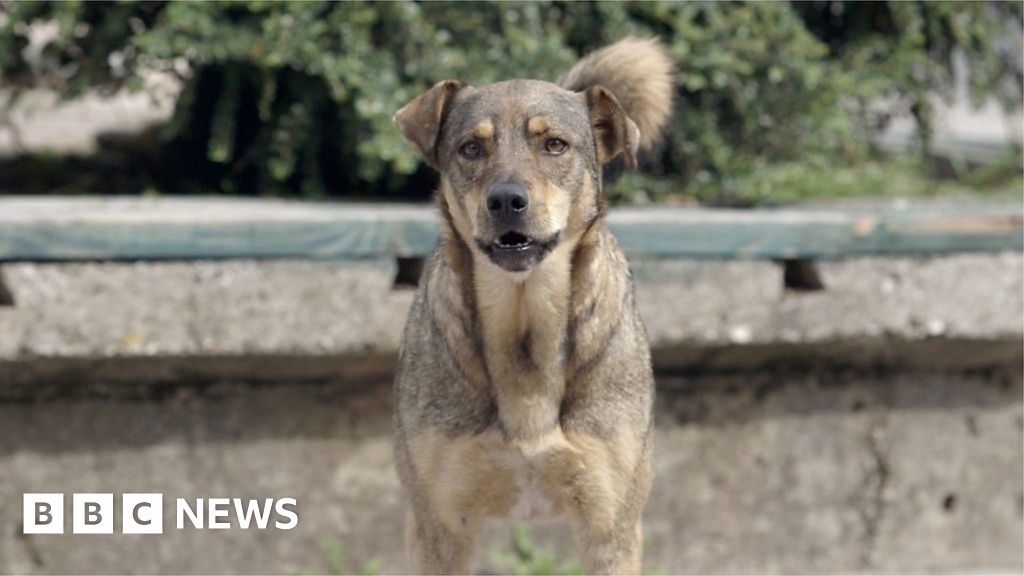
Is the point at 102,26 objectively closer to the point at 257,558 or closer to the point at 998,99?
the point at 257,558

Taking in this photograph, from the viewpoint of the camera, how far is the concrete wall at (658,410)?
525 cm

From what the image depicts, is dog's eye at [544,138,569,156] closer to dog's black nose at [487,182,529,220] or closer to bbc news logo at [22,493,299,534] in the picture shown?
dog's black nose at [487,182,529,220]

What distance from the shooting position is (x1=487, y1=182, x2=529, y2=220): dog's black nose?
12.1 ft

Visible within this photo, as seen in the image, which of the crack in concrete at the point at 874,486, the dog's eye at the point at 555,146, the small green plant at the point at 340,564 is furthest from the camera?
the crack in concrete at the point at 874,486

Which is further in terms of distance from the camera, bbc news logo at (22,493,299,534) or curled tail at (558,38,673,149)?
bbc news logo at (22,493,299,534)

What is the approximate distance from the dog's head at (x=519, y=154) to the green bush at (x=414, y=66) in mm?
1274

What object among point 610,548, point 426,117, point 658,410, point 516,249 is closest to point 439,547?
point 610,548

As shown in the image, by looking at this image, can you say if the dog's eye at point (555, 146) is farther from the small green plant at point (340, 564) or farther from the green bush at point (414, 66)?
the small green plant at point (340, 564)

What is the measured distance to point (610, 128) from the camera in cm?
416

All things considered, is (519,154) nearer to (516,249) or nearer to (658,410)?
(516,249)

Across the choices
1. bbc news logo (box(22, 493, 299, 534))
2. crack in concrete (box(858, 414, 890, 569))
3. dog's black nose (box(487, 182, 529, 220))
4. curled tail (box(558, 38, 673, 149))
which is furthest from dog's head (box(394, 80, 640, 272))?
crack in concrete (box(858, 414, 890, 569))

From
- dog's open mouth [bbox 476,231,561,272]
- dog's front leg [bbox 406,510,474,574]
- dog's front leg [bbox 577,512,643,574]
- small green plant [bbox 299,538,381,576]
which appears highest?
dog's open mouth [bbox 476,231,561,272]

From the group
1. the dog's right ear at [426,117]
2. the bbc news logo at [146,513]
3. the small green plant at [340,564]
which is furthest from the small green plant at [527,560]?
the dog's right ear at [426,117]

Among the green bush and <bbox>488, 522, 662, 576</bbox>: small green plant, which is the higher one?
the green bush
